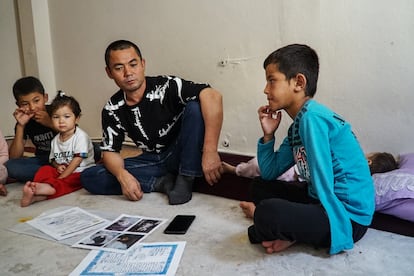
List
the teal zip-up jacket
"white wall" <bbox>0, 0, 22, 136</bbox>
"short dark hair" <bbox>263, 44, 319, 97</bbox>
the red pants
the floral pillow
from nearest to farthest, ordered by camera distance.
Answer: the teal zip-up jacket → "short dark hair" <bbox>263, 44, 319, 97</bbox> → the floral pillow → the red pants → "white wall" <bbox>0, 0, 22, 136</bbox>

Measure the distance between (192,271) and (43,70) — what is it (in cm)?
278

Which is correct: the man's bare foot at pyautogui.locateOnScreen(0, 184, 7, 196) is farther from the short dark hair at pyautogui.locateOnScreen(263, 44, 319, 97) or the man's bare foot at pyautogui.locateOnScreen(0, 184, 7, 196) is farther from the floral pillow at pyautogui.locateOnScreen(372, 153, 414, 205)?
the floral pillow at pyautogui.locateOnScreen(372, 153, 414, 205)

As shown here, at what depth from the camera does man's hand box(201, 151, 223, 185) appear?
1.66 m

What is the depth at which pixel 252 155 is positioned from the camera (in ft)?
7.79

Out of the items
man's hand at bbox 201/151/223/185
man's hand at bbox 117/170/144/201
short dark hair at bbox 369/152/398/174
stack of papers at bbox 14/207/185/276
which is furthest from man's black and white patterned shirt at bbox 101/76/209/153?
short dark hair at bbox 369/152/398/174

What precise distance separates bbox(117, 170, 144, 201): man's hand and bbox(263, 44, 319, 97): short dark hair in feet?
2.92

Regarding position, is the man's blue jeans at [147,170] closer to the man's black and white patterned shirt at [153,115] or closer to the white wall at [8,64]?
the man's black and white patterned shirt at [153,115]

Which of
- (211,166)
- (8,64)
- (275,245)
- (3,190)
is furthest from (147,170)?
(8,64)

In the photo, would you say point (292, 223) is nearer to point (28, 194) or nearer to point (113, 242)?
point (113, 242)

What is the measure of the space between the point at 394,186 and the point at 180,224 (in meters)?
0.82

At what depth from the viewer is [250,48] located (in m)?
2.26

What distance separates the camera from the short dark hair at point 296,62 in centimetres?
122

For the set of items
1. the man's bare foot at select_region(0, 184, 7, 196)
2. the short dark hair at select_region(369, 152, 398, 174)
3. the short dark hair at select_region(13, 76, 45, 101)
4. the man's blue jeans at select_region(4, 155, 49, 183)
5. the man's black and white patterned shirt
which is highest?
the short dark hair at select_region(13, 76, 45, 101)

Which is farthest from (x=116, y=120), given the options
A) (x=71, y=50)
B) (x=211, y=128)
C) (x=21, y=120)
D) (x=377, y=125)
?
(x=71, y=50)
